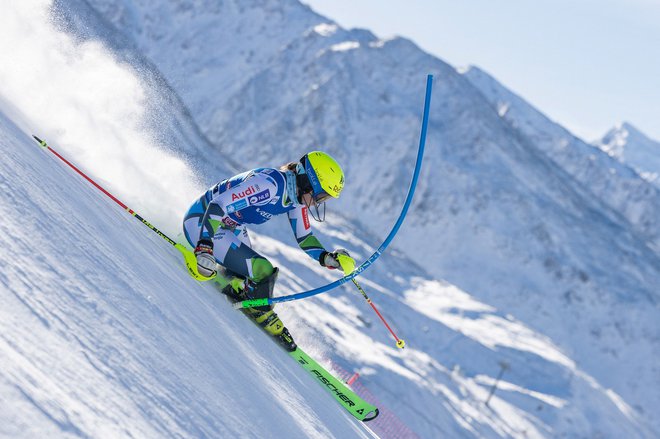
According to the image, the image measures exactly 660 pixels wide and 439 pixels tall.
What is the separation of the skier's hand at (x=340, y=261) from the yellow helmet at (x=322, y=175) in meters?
0.89

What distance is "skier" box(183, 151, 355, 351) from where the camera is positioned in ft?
25.7

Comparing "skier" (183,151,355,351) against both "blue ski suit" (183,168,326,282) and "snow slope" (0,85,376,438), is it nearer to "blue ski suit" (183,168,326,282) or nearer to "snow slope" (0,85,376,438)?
"blue ski suit" (183,168,326,282)

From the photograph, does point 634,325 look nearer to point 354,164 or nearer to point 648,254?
point 648,254

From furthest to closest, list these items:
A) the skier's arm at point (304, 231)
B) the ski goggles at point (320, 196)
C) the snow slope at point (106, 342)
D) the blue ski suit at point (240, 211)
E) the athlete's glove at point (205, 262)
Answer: the skier's arm at point (304, 231) < the ski goggles at point (320, 196) < the blue ski suit at point (240, 211) < the athlete's glove at point (205, 262) < the snow slope at point (106, 342)

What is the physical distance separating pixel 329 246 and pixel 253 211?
6350 cm

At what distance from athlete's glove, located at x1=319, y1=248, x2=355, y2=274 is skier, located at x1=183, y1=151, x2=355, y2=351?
764mm

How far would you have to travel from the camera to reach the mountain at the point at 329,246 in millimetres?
3732

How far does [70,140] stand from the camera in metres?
10.4

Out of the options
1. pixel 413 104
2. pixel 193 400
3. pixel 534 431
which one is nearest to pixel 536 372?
pixel 534 431

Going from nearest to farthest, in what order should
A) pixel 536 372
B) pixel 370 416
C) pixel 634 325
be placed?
pixel 370 416, pixel 536 372, pixel 634 325

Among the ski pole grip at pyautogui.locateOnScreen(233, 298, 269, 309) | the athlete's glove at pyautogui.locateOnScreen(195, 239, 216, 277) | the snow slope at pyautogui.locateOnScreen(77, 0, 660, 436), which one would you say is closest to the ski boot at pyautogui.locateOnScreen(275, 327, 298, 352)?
the ski pole grip at pyautogui.locateOnScreen(233, 298, 269, 309)

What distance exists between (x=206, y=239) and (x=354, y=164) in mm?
144893

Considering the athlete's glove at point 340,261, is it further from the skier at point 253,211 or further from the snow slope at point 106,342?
the snow slope at point 106,342

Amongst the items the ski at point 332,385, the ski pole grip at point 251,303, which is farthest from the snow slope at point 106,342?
the ski at point 332,385
